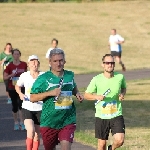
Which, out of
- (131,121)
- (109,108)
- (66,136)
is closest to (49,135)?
(66,136)

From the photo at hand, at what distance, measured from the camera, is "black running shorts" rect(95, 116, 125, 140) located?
1141 centimetres

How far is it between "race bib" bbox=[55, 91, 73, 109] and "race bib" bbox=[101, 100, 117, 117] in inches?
62.8

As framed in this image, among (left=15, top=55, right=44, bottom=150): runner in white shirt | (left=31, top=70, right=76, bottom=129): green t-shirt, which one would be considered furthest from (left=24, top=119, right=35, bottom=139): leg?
(left=31, top=70, right=76, bottom=129): green t-shirt

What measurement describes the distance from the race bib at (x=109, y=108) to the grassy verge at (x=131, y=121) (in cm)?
216

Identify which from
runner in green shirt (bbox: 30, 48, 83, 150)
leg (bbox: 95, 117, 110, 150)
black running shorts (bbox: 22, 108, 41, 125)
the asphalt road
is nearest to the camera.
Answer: runner in green shirt (bbox: 30, 48, 83, 150)

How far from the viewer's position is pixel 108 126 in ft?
37.9

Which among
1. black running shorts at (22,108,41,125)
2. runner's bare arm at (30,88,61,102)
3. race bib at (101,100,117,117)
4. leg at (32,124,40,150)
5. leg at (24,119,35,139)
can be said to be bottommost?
leg at (32,124,40,150)

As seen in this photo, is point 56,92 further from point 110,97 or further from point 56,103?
point 110,97

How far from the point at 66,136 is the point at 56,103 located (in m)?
0.47

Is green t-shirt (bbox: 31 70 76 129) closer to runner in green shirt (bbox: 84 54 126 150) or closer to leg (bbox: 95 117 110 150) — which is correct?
runner in green shirt (bbox: 84 54 126 150)

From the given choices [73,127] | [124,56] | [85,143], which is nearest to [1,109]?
[85,143]

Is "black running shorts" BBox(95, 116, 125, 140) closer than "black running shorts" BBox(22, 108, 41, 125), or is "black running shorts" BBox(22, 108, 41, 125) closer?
"black running shorts" BBox(95, 116, 125, 140)

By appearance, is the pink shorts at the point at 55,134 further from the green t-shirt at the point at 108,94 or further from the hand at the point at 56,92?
the green t-shirt at the point at 108,94

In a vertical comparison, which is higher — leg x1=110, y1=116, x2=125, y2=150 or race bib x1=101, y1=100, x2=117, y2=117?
race bib x1=101, y1=100, x2=117, y2=117
